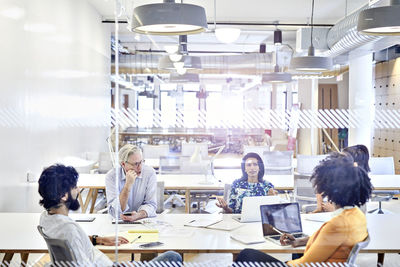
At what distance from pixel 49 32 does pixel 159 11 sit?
203 cm

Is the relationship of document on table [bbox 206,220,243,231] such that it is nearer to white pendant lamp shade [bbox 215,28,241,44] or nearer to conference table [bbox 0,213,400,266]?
conference table [bbox 0,213,400,266]

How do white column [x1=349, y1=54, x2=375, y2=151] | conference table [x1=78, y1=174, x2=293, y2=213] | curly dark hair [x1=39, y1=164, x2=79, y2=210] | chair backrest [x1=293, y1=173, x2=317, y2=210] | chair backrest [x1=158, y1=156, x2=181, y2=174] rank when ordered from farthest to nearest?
chair backrest [x1=158, y1=156, x2=181, y2=174] < conference table [x1=78, y1=174, x2=293, y2=213] < chair backrest [x1=293, y1=173, x2=317, y2=210] < white column [x1=349, y1=54, x2=375, y2=151] < curly dark hair [x1=39, y1=164, x2=79, y2=210]

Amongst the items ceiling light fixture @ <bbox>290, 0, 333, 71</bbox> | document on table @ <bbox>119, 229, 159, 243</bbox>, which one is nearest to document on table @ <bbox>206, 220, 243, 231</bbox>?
document on table @ <bbox>119, 229, 159, 243</bbox>

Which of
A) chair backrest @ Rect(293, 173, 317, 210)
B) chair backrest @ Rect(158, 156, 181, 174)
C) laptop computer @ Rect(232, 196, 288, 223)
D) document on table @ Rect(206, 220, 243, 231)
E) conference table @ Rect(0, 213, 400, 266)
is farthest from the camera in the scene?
chair backrest @ Rect(158, 156, 181, 174)

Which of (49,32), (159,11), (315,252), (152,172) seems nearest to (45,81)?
(49,32)

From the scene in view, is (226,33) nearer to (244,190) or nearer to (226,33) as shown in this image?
(226,33)

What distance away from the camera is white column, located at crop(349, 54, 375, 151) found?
263cm

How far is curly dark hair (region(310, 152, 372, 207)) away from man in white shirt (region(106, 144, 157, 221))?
1.03m

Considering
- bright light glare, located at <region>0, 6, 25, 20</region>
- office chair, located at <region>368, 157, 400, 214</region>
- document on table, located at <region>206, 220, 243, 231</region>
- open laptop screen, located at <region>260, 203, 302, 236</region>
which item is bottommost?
document on table, located at <region>206, 220, 243, 231</region>

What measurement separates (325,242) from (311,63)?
88.7 inches

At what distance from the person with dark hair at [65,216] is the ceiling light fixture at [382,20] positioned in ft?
5.01

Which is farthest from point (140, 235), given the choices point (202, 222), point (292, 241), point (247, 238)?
point (292, 241)

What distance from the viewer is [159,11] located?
89.0 inches

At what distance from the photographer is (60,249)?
2094 millimetres
